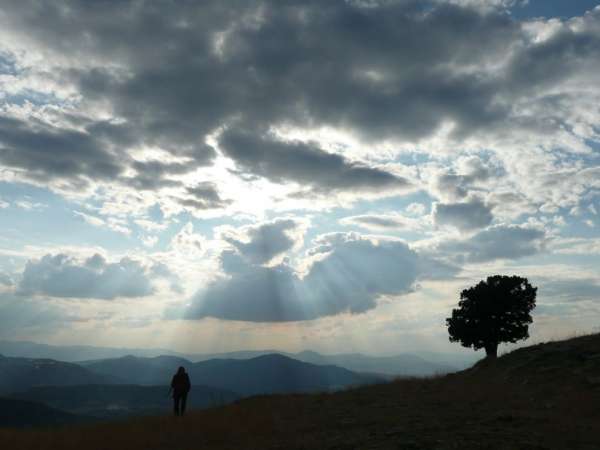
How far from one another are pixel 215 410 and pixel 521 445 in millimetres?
18301

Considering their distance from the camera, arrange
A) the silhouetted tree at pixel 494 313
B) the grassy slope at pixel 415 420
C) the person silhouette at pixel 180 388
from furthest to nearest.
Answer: the silhouetted tree at pixel 494 313
the person silhouette at pixel 180 388
the grassy slope at pixel 415 420

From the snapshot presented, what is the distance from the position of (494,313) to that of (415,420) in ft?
122

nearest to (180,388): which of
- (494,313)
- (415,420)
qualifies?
(415,420)

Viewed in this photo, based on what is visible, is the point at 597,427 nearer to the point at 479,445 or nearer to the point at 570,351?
the point at 479,445

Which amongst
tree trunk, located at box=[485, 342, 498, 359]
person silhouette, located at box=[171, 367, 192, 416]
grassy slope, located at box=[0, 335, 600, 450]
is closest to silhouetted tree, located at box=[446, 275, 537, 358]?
tree trunk, located at box=[485, 342, 498, 359]

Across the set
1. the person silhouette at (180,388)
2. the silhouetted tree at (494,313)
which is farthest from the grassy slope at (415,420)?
the silhouetted tree at (494,313)

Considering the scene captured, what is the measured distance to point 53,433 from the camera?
19.1m

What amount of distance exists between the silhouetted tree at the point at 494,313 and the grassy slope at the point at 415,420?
68.8ft

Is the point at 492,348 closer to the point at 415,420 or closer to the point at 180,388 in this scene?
the point at 180,388

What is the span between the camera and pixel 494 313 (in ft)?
163

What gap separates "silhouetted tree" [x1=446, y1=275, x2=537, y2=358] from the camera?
161 feet

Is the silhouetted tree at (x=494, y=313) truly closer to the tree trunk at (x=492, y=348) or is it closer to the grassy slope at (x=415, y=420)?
the tree trunk at (x=492, y=348)

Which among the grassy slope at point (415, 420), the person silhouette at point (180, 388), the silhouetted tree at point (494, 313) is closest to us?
the grassy slope at point (415, 420)

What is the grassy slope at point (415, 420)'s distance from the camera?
13.2m
